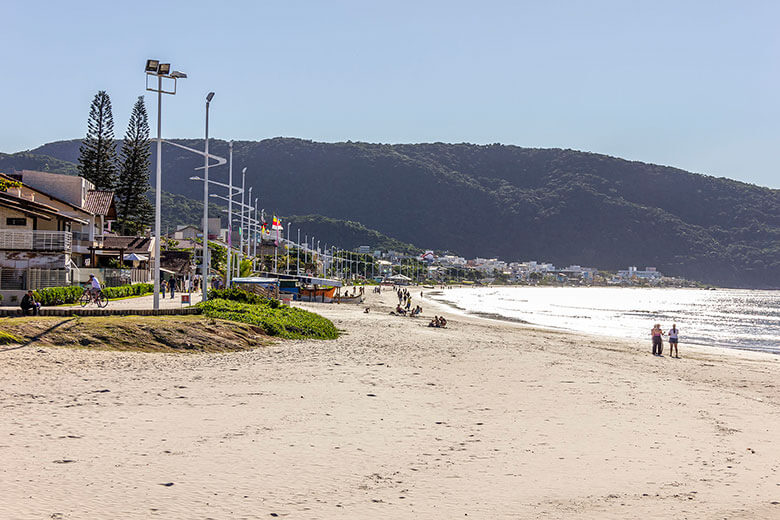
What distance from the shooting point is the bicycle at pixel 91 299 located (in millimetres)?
23703

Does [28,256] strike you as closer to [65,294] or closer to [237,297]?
[65,294]

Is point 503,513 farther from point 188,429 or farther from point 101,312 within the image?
point 101,312

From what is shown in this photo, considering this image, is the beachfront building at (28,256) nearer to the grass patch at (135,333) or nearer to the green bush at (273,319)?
the green bush at (273,319)

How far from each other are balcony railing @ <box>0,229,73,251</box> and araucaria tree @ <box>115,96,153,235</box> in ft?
123

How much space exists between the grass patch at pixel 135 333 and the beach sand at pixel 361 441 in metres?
0.91

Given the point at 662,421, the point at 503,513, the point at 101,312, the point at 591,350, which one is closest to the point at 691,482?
the point at 503,513

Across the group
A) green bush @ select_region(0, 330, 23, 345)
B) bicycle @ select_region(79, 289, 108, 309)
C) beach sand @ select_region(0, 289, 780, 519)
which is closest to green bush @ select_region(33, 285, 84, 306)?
bicycle @ select_region(79, 289, 108, 309)

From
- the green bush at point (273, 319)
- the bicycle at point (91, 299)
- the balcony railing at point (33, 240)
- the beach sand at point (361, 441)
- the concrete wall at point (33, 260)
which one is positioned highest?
the balcony railing at point (33, 240)

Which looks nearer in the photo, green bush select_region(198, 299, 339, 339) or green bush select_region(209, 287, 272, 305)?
green bush select_region(198, 299, 339, 339)

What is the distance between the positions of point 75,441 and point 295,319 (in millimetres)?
15836

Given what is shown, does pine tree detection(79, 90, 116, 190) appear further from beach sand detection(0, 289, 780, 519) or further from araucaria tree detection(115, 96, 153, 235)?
beach sand detection(0, 289, 780, 519)

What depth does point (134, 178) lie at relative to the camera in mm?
64938

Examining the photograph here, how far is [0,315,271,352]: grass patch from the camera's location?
52.0 feet

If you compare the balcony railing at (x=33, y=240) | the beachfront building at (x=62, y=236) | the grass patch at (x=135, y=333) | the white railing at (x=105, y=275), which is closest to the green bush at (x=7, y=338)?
the grass patch at (x=135, y=333)
